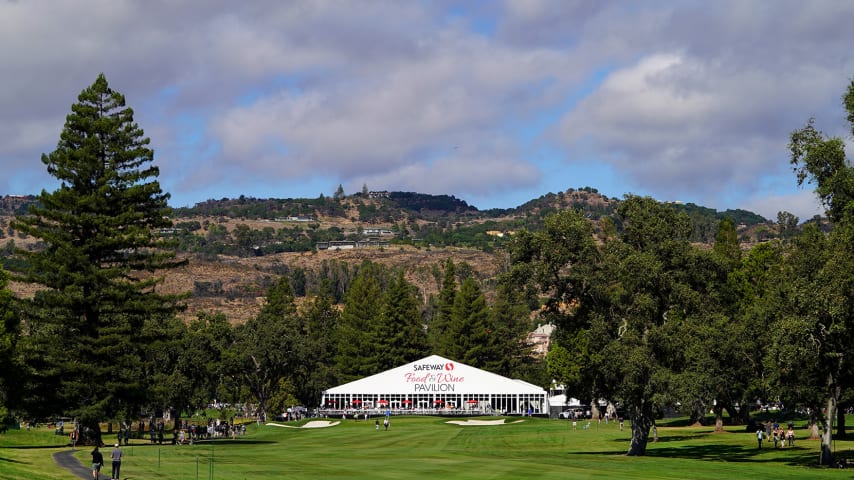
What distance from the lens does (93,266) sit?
62.3 m

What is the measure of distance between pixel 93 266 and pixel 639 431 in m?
35.3

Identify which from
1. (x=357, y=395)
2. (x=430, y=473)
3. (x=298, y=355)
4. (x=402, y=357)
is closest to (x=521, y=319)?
(x=402, y=357)

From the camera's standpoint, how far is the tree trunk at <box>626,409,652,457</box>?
53.1m

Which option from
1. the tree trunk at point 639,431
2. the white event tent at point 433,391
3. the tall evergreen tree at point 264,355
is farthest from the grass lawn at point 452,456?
the white event tent at point 433,391

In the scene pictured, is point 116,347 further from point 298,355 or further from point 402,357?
point 402,357

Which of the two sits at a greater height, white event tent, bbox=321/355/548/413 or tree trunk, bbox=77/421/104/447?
white event tent, bbox=321/355/548/413

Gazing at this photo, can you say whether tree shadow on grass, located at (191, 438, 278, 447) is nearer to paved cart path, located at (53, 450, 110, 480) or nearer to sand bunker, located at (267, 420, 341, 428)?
paved cart path, located at (53, 450, 110, 480)

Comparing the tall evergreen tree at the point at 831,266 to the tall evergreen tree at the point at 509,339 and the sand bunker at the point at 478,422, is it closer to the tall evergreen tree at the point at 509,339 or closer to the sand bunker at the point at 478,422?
the sand bunker at the point at 478,422

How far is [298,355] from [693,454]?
202ft

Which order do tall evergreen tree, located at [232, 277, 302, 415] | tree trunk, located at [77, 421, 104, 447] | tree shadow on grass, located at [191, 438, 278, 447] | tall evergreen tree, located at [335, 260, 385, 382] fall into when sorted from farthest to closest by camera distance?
tall evergreen tree, located at [335, 260, 385, 382], tall evergreen tree, located at [232, 277, 302, 415], tree shadow on grass, located at [191, 438, 278, 447], tree trunk, located at [77, 421, 104, 447]

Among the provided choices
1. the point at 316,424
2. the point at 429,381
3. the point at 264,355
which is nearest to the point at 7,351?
the point at 316,424

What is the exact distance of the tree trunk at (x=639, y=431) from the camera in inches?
2090

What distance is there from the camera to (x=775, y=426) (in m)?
60.7

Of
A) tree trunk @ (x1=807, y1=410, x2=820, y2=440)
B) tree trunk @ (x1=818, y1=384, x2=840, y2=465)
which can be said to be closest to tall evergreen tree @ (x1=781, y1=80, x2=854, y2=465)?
tree trunk @ (x1=818, y1=384, x2=840, y2=465)
